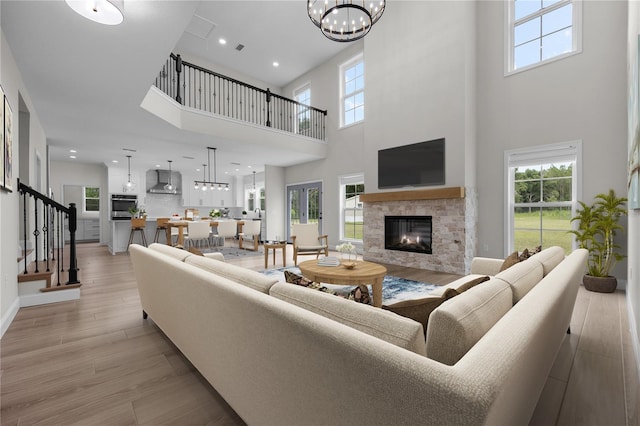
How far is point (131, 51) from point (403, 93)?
4516 millimetres

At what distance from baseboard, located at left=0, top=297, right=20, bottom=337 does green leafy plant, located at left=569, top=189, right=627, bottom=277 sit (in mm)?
6289

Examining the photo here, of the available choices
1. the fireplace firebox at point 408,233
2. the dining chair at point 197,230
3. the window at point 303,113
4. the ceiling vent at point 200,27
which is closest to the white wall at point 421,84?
the fireplace firebox at point 408,233

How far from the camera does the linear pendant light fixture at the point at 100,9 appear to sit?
1.98 m

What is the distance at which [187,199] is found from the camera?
10859 mm

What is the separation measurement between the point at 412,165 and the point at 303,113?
14.8 ft

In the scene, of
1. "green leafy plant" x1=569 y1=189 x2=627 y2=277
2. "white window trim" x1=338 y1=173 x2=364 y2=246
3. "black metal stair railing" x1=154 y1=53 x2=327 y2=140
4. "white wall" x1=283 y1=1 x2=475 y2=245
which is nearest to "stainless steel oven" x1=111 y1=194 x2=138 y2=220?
"black metal stair railing" x1=154 y1=53 x2=327 y2=140

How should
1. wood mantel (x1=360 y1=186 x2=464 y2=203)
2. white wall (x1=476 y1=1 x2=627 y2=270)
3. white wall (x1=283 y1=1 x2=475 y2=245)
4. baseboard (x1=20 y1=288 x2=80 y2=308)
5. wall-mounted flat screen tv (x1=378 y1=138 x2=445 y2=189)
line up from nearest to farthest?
baseboard (x1=20 y1=288 x2=80 y2=308) < white wall (x1=476 y1=1 x2=627 y2=270) < wood mantel (x1=360 y1=186 x2=464 y2=203) < white wall (x1=283 y1=1 x2=475 y2=245) < wall-mounted flat screen tv (x1=378 y1=138 x2=445 y2=189)

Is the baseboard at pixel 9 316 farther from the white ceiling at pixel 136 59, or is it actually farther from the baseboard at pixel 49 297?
the white ceiling at pixel 136 59

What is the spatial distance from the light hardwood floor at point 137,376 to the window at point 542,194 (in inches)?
72.6

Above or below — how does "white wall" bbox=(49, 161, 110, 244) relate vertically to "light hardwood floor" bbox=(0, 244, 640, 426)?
above

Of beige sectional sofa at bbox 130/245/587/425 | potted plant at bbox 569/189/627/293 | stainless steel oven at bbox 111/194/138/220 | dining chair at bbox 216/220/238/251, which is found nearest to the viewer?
beige sectional sofa at bbox 130/245/587/425

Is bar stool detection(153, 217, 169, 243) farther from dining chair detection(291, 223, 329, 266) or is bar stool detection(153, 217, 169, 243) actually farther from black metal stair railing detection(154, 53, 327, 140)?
dining chair detection(291, 223, 329, 266)

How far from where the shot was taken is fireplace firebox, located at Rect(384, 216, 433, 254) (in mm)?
5328

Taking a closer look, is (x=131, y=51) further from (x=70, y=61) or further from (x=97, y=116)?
(x=97, y=116)
